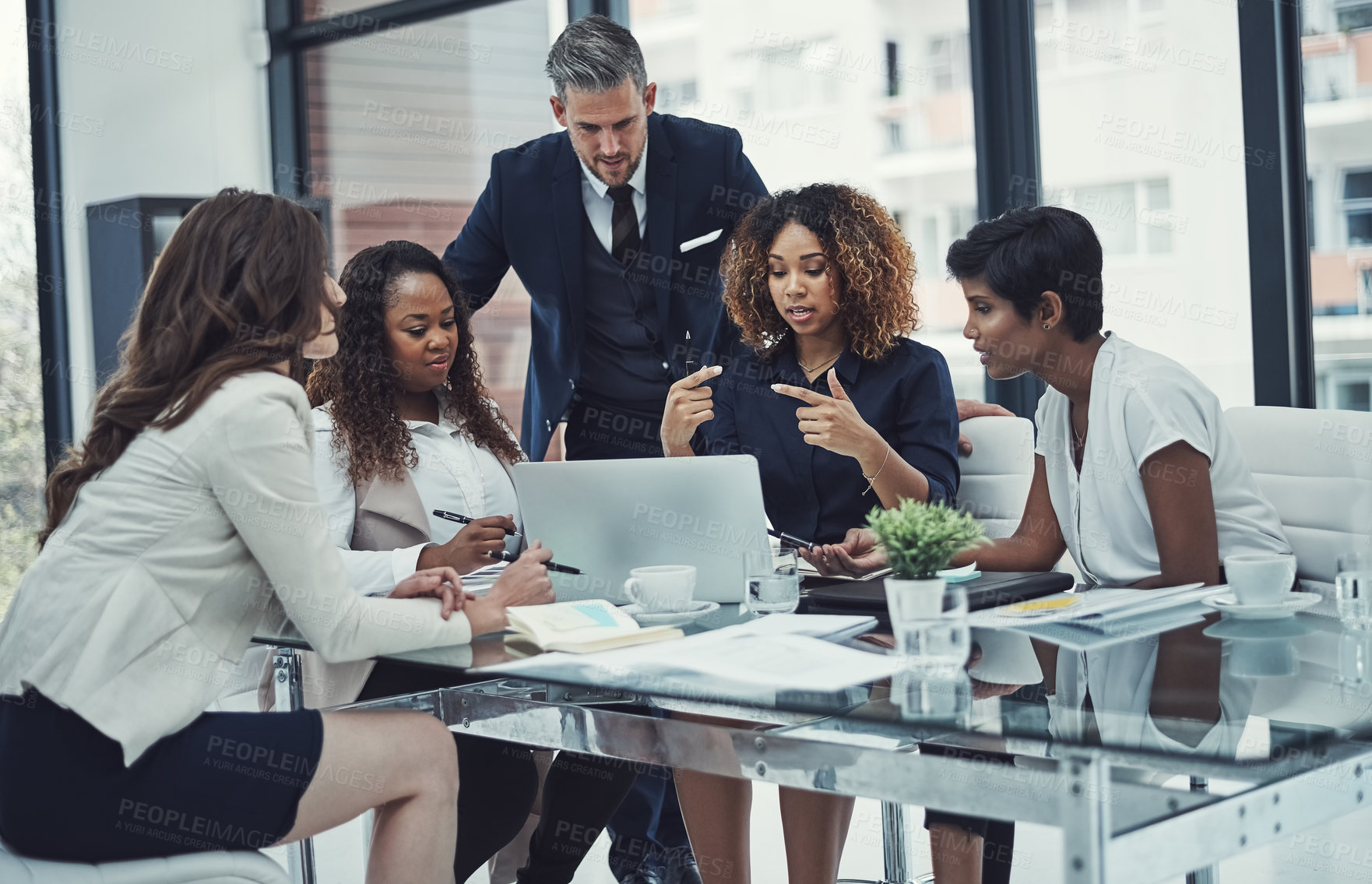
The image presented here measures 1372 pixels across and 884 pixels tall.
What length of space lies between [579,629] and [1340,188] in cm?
241

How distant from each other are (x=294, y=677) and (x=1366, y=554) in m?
1.57

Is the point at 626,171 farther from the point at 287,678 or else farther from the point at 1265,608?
the point at 1265,608

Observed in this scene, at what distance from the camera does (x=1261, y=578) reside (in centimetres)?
164

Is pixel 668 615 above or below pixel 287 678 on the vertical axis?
above

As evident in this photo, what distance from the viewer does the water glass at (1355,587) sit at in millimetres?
1589

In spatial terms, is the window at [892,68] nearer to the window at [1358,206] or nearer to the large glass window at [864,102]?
the large glass window at [864,102]

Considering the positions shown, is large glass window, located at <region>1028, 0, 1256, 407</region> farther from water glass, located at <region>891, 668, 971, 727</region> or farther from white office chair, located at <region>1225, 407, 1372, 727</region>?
water glass, located at <region>891, 668, 971, 727</region>

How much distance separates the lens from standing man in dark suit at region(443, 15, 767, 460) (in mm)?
2957

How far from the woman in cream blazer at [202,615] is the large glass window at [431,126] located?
3.32m

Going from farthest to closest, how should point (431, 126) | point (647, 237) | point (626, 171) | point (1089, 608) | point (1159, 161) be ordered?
point (431, 126), point (1159, 161), point (647, 237), point (626, 171), point (1089, 608)

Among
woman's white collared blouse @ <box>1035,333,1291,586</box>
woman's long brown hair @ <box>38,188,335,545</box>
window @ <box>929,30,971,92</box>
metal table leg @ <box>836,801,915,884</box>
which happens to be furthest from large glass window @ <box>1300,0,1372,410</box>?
woman's long brown hair @ <box>38,188,335,545</box>

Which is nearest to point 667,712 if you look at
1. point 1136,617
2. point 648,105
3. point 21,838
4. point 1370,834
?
point 1136,617

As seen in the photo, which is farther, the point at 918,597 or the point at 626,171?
the point at 626,171

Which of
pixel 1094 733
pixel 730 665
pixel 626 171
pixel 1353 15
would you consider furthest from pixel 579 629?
pixel 1353 15
